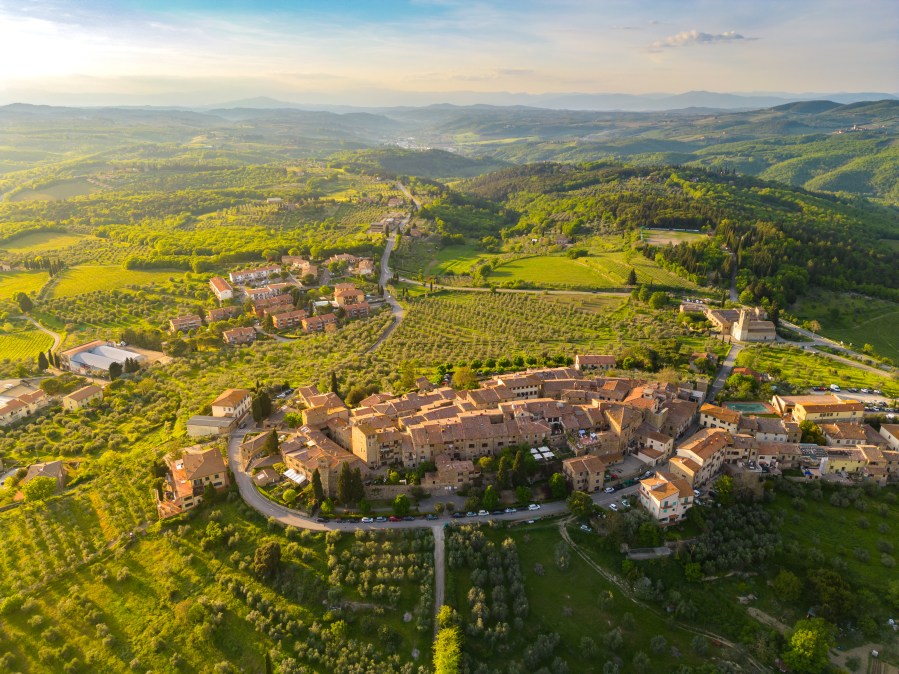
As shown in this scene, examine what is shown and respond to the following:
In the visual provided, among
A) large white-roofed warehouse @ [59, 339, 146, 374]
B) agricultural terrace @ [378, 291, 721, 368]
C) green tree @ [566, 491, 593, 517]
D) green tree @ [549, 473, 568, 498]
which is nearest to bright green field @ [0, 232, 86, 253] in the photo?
large white-roofed warehouse @ [59, 339, 146, 374]

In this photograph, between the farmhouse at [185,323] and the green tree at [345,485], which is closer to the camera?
the green tree at [345,485]

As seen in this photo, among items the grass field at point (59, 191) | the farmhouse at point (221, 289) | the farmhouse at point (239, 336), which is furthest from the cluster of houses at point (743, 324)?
the grass field at point (59, 191)

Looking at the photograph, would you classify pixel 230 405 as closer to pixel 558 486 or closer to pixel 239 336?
pixel 239 336

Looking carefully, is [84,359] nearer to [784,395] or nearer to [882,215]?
[784,395]

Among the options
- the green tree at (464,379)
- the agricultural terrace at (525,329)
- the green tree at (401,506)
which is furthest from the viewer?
the agricultural terrace at (525,329)

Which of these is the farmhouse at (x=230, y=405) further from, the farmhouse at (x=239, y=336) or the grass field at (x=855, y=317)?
the grass field at (x=855, y=317)
